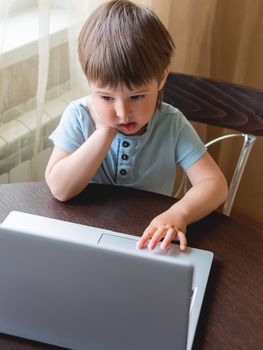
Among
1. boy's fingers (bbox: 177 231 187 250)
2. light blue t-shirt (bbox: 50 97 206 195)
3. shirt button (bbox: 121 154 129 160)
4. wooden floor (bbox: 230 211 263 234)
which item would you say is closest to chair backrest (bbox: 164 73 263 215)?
light blue t-shirt (bbox: 50 97 206 195)

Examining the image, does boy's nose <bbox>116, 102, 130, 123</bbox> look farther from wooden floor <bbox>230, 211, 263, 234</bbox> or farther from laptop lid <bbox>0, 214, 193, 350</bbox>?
wooden floor <bbox>230, 211, 263, 234</bbox>

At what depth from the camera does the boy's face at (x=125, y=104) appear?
97cm

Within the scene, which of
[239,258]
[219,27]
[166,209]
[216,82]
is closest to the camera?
[239,258]

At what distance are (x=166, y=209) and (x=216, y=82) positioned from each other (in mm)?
410

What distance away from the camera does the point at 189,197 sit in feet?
3.36

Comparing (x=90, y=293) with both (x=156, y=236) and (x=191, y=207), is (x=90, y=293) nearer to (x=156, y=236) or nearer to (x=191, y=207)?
(x=156, y=236)

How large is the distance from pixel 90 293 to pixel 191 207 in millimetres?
404

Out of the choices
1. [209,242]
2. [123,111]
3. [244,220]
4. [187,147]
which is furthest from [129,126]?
[244,220]

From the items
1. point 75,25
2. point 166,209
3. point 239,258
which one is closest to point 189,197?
point 166,209

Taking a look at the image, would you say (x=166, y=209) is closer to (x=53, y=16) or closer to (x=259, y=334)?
(x=259, y=334)

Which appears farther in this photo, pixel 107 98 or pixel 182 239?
pixel 107 98

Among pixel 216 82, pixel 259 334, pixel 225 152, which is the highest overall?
pixel 216 82

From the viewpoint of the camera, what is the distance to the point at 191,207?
3.22 feet

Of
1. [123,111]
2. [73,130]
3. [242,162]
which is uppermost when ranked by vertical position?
[123,111]
